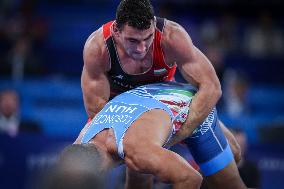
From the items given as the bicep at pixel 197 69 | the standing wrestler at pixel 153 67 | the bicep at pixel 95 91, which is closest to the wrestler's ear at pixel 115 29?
the standing wrestler at pixel 153 67

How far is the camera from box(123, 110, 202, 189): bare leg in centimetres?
399

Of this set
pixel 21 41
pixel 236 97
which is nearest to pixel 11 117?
pixel 21 41

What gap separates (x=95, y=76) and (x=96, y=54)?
19 centimetres

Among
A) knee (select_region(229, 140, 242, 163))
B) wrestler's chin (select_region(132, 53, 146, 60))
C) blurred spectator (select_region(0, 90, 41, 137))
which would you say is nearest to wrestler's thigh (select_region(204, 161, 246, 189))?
knee (select_region(229, 140, 242, 163))

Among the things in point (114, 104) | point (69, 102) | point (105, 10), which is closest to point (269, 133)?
point (69, 102)

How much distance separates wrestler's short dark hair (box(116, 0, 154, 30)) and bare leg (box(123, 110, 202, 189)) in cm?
68

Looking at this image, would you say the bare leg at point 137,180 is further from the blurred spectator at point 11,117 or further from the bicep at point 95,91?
the blurred spectator at point 11,117

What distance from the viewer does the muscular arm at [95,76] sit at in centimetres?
461

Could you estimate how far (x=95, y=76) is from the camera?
4.69 m

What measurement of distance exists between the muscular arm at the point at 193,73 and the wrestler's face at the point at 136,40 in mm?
255

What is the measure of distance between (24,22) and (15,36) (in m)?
0.45

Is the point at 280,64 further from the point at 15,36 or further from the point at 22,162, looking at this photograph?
the point at 22,162

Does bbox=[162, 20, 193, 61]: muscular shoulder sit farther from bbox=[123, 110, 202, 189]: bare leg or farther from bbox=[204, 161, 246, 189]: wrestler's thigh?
bbox=[204, 161, 246, 189]: wrestler's thigh

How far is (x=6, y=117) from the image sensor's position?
788 centimetres
